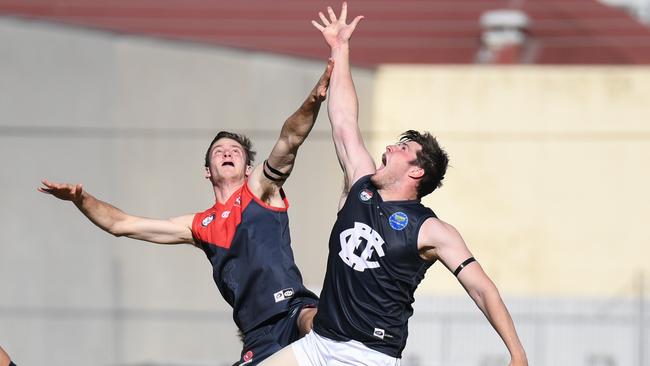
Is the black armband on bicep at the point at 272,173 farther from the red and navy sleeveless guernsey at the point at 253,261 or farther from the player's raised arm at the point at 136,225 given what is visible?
the player's raised arm at the point at 136,225

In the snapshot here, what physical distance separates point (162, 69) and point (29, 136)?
2366 mm

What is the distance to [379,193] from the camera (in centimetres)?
672

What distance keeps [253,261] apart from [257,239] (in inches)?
5.6

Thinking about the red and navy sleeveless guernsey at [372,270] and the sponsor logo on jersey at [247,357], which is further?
the sponsor logo on jersey at [247,357]

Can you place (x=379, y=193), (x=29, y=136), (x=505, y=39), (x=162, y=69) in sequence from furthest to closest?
(x=505, y=39), (x=162, y=69), (x=29, y=136), (x=379, y=193)

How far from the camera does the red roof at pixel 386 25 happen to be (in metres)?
23.3

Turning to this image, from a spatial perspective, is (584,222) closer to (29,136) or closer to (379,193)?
(29,136)

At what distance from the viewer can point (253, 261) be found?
24.6 feet

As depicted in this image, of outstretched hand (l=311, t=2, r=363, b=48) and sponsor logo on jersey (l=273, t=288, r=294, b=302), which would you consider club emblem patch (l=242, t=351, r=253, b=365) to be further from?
outstretched hand (l=311, t=2, r=363, b=48)

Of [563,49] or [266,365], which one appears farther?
[563,49]

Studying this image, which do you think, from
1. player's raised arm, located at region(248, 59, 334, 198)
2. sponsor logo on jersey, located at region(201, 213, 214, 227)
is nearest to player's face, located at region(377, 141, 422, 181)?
player's raised arm, located at region(248, 59, 334, 198)

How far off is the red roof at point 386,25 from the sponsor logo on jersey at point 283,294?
15.3 m

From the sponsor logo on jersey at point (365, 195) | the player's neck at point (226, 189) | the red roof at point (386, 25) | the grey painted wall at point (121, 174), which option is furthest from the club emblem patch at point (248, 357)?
the red roof at point (386, 25)

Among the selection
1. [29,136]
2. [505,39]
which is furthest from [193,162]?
[505,39]
